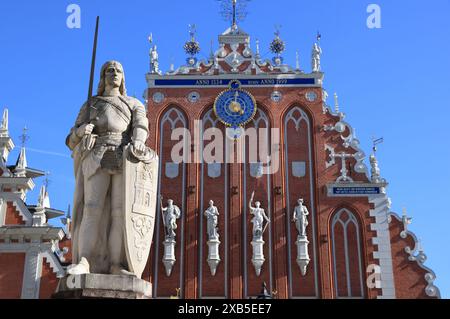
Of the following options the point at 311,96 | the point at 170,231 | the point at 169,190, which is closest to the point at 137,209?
the point at 170,231

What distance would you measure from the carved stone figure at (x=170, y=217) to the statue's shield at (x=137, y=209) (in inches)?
482

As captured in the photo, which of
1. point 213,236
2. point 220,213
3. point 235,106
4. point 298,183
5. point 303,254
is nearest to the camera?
point 303,254

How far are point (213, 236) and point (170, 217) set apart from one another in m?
1.43

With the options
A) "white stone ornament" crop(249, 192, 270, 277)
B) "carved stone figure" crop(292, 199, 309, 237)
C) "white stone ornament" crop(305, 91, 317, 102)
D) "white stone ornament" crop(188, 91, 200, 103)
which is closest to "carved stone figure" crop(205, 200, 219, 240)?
"white stone ornament" crop(249, 192, 270, 277)

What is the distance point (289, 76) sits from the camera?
20266mm

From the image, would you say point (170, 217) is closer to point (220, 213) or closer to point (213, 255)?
point (220, 213)

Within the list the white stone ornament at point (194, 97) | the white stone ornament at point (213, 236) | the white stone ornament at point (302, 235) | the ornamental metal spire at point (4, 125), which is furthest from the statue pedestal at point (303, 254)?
the ornamental metal spire at point (4, 125)

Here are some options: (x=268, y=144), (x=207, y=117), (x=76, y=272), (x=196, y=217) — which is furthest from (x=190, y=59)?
Result: (x=76, y=272)

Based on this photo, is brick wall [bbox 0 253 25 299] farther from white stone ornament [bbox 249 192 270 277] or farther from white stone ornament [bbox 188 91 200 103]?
white stone ornament [bbox 188 91 200 103]

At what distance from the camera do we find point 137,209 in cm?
601

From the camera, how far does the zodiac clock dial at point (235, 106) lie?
65.0ft
